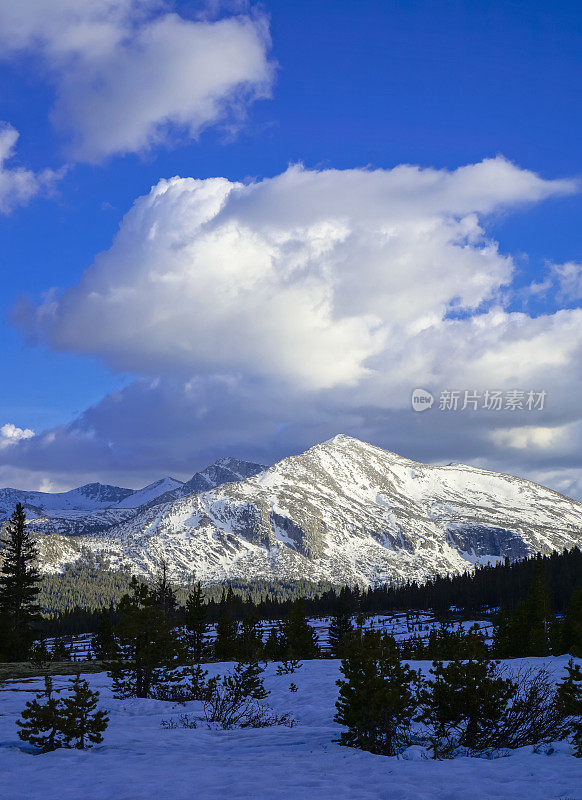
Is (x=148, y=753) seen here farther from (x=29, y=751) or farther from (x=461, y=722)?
(x=461, y=722)

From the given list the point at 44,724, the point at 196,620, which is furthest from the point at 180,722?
the point at 196,620

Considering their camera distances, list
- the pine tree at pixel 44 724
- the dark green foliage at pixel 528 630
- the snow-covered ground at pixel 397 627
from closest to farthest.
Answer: the pine tree at pixel 44 724, the dark green foliage at pixel 528 630, the snow-covered ground at pixel 397 627

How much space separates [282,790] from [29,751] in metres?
8.36

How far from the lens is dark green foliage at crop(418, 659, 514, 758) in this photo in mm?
17172

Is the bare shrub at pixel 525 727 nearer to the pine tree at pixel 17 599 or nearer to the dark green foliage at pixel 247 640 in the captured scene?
the dark green foliage at pixel 247 640

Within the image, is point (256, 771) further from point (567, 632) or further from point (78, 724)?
point (567, 632)

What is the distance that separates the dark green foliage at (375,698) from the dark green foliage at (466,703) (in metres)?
0.93

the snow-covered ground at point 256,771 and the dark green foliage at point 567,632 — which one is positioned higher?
the snow-covered ground at point 256,771

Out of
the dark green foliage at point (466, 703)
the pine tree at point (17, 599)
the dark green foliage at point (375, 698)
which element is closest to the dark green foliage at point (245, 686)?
the dark green foliage at point (375, 698)

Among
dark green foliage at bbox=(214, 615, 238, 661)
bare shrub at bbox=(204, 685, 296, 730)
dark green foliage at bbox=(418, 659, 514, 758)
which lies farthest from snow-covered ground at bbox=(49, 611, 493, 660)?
dark green foliage at bbox=(418, 659, 514, 758)

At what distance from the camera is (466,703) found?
56.9 ft

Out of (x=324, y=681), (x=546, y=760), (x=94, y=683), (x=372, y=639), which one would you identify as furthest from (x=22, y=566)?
(x=546, y=760)

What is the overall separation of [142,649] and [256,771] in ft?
53.5

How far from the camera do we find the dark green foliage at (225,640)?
204ft
